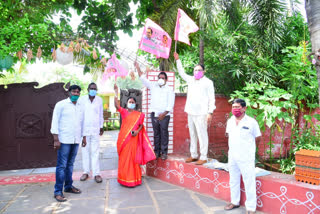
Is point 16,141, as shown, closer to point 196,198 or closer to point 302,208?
point 196,198

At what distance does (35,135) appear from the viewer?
6.03 metres

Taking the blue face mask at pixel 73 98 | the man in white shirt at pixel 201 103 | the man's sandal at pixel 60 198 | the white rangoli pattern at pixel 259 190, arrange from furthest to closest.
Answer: the man in white shirt at pixel 201 103 → the blue face mask at pixel 73 98 → the man's sandal at pixel 60 198 → the white rangoli pattern at pixel 259 190

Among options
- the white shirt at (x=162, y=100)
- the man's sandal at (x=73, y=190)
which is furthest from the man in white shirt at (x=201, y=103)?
the man's sandal at (x=73, y=190)

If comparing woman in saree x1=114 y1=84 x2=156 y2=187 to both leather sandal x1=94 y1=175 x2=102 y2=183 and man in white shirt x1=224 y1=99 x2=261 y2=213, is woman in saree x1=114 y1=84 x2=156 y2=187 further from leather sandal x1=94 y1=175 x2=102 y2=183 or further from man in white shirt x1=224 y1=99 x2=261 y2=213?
man in white shirt x1=224 y1=99 x2=261 y2=213

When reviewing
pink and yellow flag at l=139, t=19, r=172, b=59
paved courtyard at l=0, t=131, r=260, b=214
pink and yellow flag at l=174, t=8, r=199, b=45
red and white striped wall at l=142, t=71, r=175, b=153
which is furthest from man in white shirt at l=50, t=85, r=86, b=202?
pink and yellow flag at l=174, t=8, r=199, b=45

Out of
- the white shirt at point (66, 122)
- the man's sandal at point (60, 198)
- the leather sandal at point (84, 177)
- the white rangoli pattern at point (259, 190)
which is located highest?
the white shirt at point (66, 122)

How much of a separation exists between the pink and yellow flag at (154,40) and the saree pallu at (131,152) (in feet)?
4.14

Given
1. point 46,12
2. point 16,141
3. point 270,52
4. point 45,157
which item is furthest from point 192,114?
point 46,12

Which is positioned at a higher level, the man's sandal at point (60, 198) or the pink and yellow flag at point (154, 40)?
the pink and yellow flag at point (154, 40)

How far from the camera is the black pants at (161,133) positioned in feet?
16.0

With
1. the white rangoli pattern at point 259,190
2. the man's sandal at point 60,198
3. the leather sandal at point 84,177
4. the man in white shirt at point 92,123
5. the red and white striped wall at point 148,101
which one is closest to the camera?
the white rangoli pattern at point 259,190

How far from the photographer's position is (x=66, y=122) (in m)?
4.13

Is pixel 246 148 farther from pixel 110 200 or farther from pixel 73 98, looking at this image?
pixel 73 98

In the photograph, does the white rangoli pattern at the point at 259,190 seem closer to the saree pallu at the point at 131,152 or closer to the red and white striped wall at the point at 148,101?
the saree pallu at the point at 131,152
